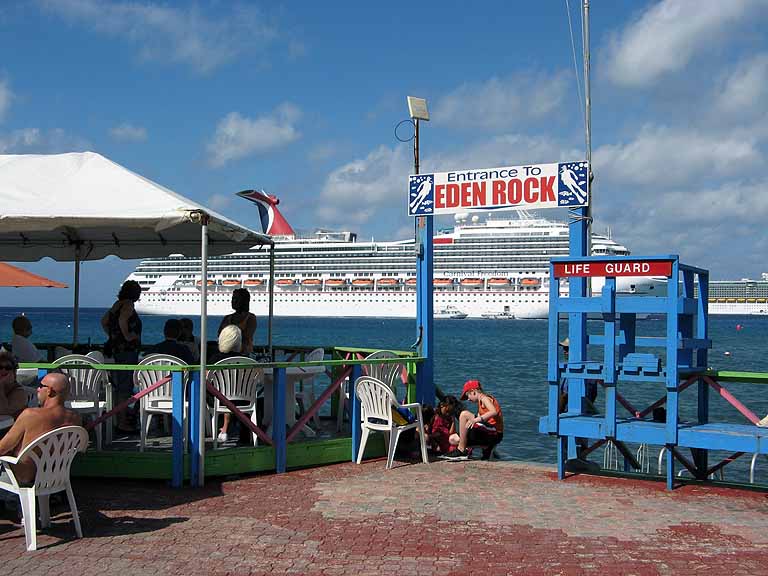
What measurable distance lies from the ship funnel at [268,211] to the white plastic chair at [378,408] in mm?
2426

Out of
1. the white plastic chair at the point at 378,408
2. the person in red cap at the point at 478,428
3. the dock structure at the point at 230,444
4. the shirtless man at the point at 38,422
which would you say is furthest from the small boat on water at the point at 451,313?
the shirtless man at the point at 38,422

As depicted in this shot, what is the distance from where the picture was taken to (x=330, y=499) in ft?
18.4

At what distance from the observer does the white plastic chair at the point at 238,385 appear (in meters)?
6.34

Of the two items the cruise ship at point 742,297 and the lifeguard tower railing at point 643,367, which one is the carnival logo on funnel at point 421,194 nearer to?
the lifeguard tower railing at point 643,367

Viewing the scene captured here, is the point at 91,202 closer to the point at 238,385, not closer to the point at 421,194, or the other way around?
the point at 238,385

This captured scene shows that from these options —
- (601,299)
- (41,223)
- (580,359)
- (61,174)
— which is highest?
(61,174)

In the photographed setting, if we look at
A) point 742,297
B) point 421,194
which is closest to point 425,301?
point 421,194

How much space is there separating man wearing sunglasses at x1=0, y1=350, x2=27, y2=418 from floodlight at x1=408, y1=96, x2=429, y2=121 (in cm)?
515

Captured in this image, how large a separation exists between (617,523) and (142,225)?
3.81 meters

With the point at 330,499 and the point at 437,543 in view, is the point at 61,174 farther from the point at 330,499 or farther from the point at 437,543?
the point at 437,543

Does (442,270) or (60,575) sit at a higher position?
(442,270)

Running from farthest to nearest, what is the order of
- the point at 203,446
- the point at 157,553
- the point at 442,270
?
1. the point at 442,270
2. the point at 203,446
3. the point at 157,553

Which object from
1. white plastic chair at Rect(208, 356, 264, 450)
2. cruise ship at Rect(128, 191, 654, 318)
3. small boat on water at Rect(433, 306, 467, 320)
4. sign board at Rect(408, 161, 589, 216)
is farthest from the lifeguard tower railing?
small boat on water at Rect(433, 306, 467, 320)

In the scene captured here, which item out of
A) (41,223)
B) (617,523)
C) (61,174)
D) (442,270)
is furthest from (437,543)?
(442,270)
